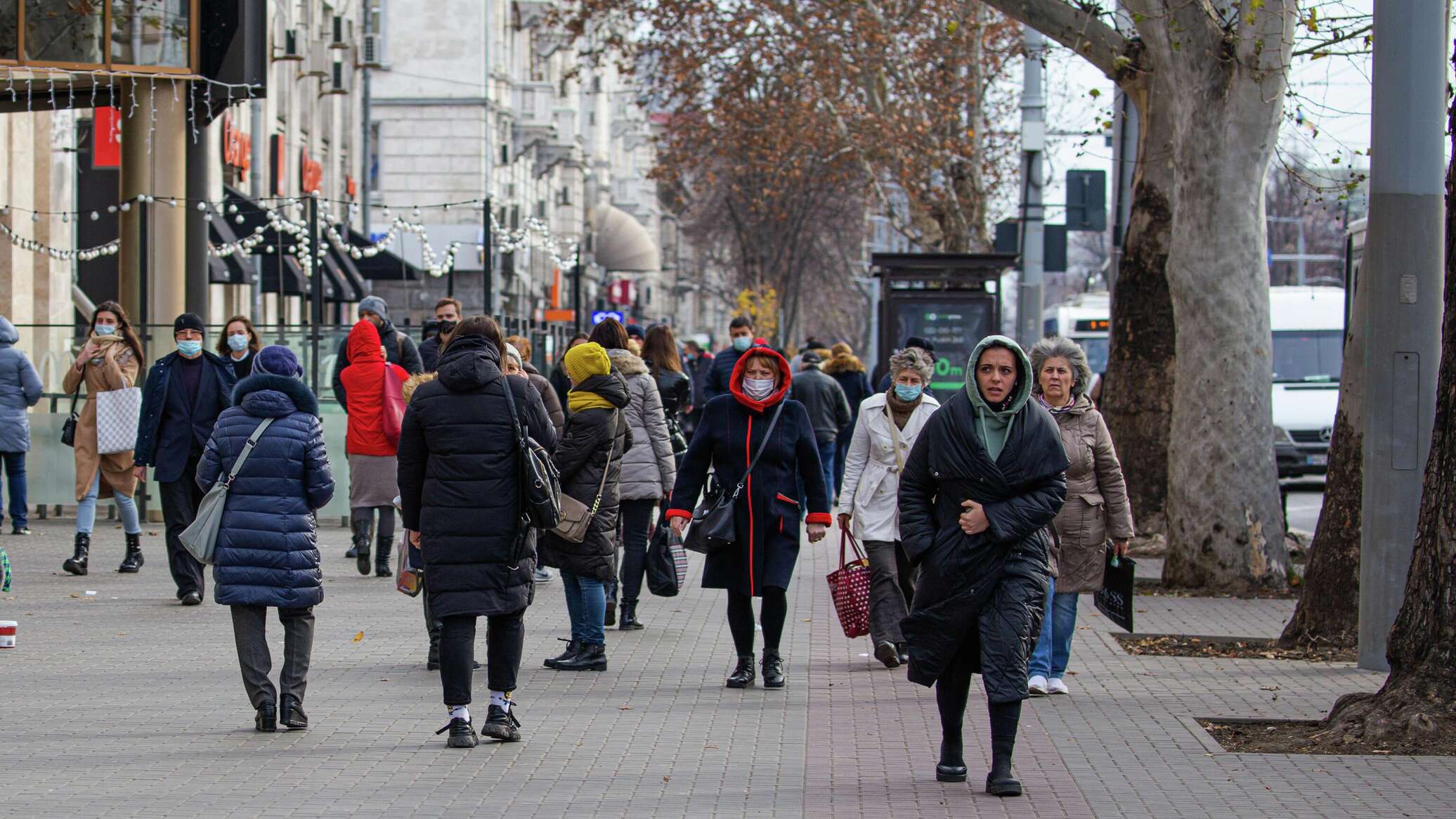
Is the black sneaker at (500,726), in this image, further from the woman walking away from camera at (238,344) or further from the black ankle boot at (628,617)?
the woman walking away from camera at (238,344)

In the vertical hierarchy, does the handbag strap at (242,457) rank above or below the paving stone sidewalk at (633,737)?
above

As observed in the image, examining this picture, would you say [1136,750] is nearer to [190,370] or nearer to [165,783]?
[165,783]

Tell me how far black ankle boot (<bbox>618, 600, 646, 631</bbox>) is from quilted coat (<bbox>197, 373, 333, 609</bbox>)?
362 centimetres

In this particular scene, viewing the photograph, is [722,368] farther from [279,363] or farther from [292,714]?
[292,714]

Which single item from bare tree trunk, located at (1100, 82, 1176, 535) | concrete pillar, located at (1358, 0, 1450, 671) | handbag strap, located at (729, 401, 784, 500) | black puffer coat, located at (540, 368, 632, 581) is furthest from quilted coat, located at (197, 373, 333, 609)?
bare tree trunk, located at (1100, 82, 1176, 535)

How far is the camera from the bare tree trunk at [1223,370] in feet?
43.5

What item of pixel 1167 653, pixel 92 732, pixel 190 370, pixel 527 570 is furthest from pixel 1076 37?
pixel 92 732

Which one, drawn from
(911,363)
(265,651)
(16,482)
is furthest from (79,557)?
(911,363)

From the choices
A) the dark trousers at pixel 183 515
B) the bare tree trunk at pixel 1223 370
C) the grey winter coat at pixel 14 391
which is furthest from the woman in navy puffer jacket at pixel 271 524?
the bare tree trunk at pixel 1223 370

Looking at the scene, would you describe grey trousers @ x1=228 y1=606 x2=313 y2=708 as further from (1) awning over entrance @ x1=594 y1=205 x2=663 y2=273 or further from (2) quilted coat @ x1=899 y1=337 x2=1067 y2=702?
(1) awning over entrance @ x1=594 y1=205 x2=663 y2=273

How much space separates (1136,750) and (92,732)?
419cm

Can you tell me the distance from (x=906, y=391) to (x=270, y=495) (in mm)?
3471

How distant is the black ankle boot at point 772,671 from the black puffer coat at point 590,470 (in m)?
0.91

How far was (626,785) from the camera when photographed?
693 cm
